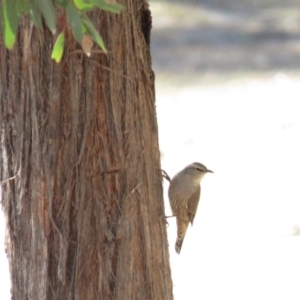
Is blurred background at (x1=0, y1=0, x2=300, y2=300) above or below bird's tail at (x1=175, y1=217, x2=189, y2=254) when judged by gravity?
above

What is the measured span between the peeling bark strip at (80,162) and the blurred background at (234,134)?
2.00m

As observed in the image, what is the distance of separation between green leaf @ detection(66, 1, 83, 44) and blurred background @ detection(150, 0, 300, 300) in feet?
10.5

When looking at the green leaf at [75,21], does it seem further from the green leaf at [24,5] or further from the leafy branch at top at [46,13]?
the green leaf at [24,5]

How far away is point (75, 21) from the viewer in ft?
9.95

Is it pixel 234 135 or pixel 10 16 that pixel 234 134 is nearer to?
pixel 234 135

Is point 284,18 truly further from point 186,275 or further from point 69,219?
point 69,219

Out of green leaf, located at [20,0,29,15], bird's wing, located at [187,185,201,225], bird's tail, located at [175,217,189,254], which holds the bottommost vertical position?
bird's tail, located at [175,217,189,254]

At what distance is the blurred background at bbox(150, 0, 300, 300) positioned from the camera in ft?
27.1

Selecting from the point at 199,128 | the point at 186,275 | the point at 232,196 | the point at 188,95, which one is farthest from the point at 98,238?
the point at 188,95

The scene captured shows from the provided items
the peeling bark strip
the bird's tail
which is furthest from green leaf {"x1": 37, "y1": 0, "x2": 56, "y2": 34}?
the bird's tail

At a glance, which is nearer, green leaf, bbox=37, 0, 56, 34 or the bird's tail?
green leaf, bbox=37, 0, 56, 34

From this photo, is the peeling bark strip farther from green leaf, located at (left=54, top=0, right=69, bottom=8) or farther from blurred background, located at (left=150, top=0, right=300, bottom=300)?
blurred background, located at (left=150, top=0, right=300, bottom=300)

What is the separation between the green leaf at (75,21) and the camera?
301cm

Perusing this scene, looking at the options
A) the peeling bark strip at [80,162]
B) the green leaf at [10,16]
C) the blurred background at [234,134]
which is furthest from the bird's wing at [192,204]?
the green leaf at [10,16]
